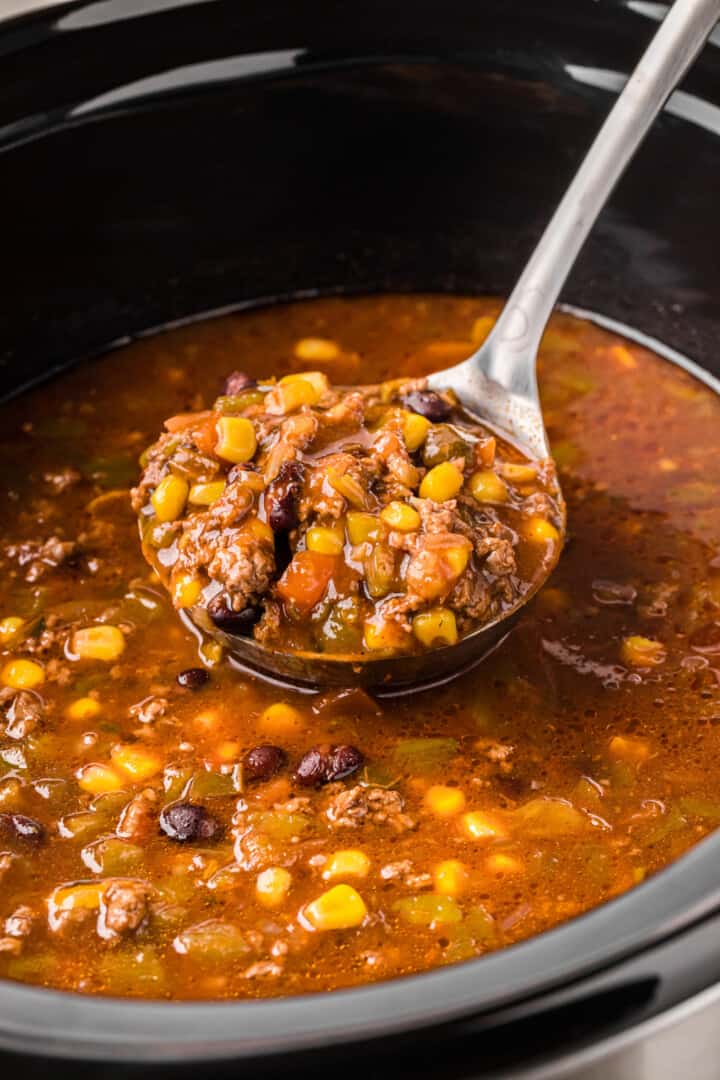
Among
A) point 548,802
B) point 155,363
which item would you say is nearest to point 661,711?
point 548,802

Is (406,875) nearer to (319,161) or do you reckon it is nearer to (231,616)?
(231,616)

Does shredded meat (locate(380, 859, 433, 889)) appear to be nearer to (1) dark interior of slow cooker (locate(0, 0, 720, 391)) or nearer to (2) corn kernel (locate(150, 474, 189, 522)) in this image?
(2) corn kernel (locate(150, 474, 189, 522))

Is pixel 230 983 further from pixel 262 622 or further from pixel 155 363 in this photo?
pixel 155 363

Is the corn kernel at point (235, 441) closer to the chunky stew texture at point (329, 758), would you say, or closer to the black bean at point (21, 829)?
the chunky stew texture at point (329, 758)

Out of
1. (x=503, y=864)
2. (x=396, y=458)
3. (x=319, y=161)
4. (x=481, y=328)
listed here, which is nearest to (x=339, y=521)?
(x=396, y=458)

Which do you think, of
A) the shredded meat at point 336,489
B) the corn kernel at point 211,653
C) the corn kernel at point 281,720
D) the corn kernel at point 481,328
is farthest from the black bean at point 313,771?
the corn kernel at point 481,328

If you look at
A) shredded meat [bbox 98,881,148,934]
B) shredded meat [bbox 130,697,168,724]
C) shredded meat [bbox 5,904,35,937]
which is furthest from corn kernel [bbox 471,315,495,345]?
shredded meat [bbox 5,904,35,937]
